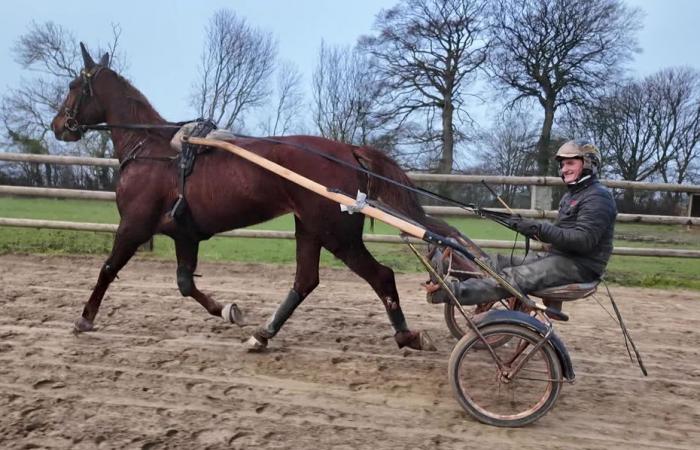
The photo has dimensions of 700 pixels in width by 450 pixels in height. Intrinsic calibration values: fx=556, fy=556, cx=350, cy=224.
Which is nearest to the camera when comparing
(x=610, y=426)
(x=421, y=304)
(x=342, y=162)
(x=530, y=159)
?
(x=610, y=426)

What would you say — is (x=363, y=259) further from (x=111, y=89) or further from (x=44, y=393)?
(x=111, y=89)

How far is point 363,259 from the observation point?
3934mm

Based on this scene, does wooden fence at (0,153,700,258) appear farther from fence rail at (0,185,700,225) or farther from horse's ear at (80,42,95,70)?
horse's ear at (80,42,95,70)

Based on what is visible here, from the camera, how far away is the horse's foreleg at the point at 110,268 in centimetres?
420

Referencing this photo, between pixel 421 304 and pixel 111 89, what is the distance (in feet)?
11.6

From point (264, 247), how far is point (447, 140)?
1752 centimetres

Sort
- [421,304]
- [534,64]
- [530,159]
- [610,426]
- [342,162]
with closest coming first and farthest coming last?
1. [610,426]
2. [342,162]
3. [421,304]
4. [530,159]
5. [534,64]

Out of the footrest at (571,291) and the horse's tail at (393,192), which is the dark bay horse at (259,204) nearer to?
the horse's tail at (393,192)

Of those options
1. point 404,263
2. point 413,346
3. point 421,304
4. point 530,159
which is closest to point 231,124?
point 530,159

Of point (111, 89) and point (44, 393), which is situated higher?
point (111, 89)

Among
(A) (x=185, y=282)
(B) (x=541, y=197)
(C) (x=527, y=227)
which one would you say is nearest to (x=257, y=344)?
(A) (x=185, y=282)

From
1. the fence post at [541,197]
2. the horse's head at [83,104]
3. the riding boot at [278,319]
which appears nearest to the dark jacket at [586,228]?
the riding boot at [278,319]

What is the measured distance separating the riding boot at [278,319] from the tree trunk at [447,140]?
21.6 meters

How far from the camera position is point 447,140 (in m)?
26.5
